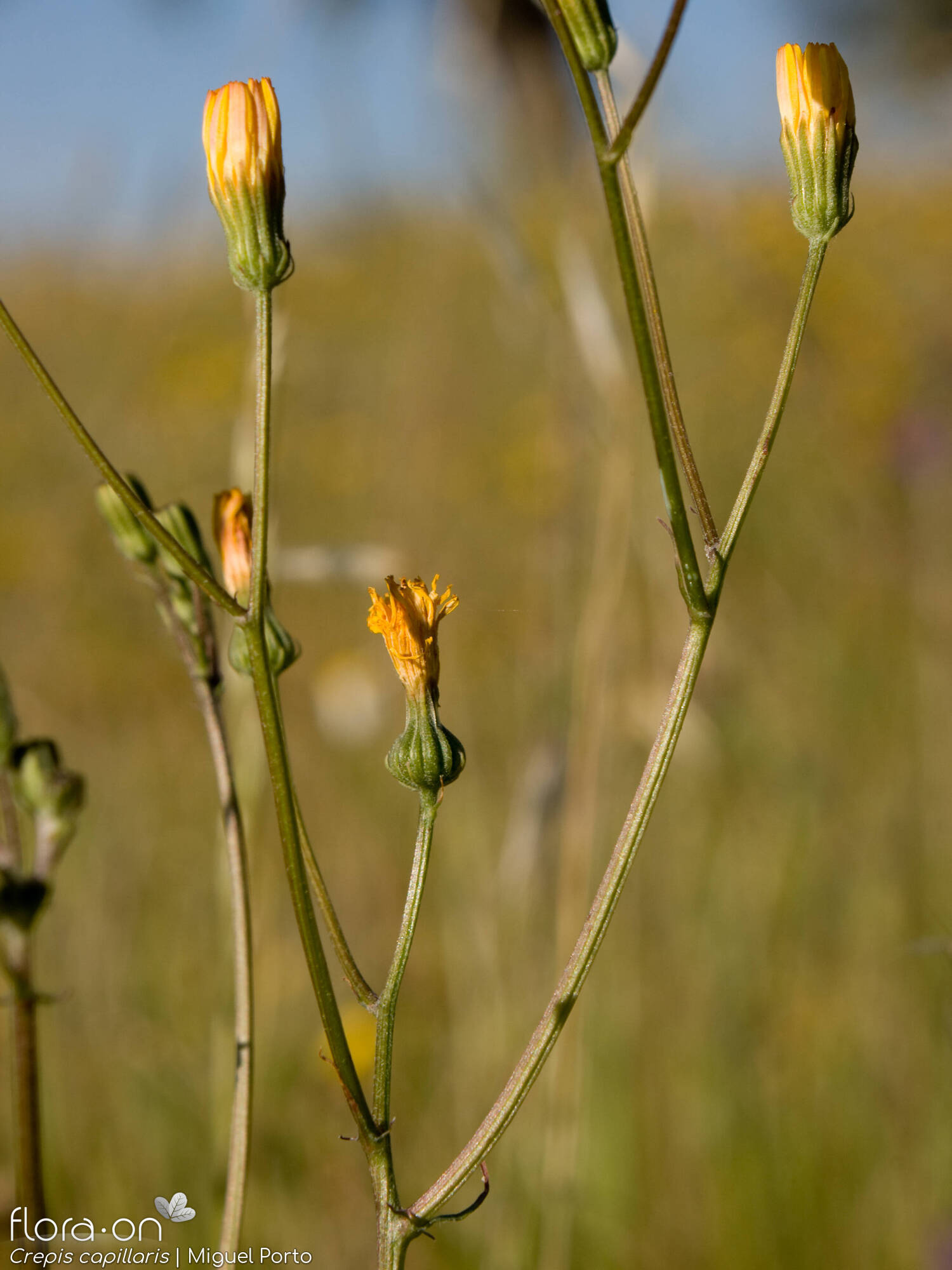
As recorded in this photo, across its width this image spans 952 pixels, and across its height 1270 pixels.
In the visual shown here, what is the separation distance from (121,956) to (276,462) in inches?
64.3

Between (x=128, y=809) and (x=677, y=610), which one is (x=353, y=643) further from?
(x=677, y=610)

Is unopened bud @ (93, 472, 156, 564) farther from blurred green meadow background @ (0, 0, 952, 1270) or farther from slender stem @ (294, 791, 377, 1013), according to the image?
slender stem @ (294, 791, 377, 1013)

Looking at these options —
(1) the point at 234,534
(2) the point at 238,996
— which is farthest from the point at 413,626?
(2) the point at 238,996

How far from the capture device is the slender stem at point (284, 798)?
0.61 metres

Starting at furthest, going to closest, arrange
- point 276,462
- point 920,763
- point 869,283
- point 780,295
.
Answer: point 869,283 < point 780,295 < point 920,763 < point 276,462

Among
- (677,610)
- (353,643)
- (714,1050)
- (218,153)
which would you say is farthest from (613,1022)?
(353,643)

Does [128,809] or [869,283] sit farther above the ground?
[869,283]

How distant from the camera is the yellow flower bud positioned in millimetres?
741

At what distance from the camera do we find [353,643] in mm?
3973

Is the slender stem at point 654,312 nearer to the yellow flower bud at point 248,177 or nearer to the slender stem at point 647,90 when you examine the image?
the slender stem at point 647,90

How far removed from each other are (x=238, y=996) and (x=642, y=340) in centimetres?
50

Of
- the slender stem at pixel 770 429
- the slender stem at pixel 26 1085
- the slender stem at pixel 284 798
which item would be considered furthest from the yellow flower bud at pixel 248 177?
the slender stem at pixel 26 1085

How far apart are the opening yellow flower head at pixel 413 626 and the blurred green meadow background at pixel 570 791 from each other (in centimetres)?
26

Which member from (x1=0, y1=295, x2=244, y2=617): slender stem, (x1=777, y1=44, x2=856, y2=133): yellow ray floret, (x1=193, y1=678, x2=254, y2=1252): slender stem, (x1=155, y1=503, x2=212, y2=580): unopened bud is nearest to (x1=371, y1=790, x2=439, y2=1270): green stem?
(x1=193, y1=678, x2=254, y2=1252): slender stem
